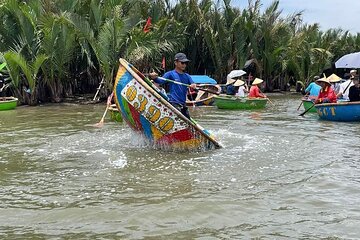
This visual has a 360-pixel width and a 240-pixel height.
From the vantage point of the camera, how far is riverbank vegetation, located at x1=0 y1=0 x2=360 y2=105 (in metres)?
19.8

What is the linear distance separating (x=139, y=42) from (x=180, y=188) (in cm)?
1531

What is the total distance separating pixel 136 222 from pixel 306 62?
1064 inches

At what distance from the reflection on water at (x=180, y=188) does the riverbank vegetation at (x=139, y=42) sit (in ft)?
32.0

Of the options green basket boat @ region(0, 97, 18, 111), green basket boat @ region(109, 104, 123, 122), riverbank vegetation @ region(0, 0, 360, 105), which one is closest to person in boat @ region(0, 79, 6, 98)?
riverbank vegetation @ region(0, 0, 360, 105)

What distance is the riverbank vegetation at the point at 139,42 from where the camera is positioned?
1981cm

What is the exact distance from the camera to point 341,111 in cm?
1292

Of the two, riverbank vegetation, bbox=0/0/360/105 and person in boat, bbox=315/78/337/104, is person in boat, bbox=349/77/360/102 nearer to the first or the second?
person in boat, bbox=315/78/337/104

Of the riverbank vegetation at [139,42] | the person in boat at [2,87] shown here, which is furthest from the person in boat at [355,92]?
the person in boat at [2,87]

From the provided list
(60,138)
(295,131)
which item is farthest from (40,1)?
(295,131)

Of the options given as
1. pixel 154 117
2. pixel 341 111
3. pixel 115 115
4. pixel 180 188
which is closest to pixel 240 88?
pixel 341 111

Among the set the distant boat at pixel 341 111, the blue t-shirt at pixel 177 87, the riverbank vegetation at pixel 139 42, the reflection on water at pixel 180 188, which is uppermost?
the riverbank vegetation at pixel 139 42

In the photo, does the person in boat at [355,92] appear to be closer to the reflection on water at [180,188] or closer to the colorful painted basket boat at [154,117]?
the reflection on water at [180,188]

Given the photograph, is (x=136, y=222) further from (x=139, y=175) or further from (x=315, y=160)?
(x=315, y=160)

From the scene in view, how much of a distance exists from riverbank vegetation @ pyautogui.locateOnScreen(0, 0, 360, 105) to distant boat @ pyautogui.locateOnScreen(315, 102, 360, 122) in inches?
362
